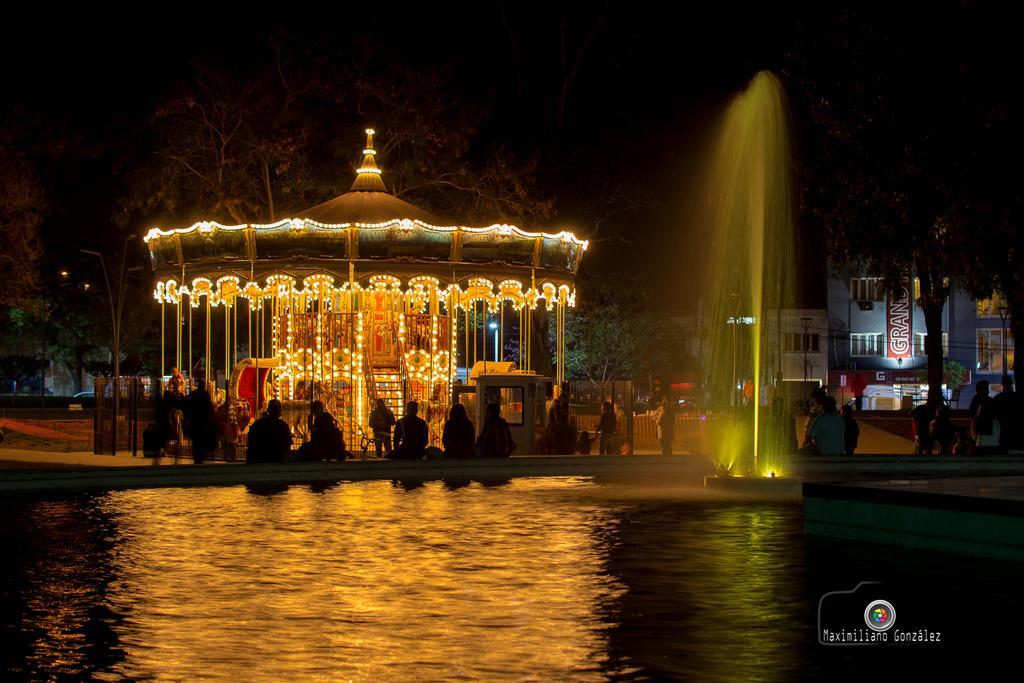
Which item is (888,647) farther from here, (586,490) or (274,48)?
(274,48)

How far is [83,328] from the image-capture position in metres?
85.5

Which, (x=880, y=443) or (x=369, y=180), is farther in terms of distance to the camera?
(x=880, y=443)

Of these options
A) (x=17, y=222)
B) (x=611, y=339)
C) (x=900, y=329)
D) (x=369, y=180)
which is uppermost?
(x=17, y=222)

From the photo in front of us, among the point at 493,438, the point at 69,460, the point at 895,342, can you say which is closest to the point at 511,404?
the point at 493,438

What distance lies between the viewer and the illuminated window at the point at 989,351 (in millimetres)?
84250

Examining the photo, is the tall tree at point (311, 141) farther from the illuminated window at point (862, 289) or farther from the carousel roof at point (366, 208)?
the illuminated window at point (862, 289)

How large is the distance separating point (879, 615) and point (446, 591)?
11.8 ft

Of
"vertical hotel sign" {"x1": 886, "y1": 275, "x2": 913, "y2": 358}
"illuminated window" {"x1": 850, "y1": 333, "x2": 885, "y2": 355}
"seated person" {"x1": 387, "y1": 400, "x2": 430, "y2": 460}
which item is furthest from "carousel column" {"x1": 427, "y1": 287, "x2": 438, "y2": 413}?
"illuminated window" {"x1": 850, "y1": 333, "x2": 885, "y2": 355}

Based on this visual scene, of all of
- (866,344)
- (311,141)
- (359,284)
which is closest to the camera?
(359,284)

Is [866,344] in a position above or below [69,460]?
above

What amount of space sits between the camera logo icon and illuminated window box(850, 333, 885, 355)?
260ft

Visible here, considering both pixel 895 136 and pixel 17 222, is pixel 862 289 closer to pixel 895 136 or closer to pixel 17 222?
pixel 17 222

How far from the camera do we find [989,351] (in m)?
84.2

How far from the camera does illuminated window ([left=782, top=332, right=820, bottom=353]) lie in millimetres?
91375
